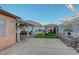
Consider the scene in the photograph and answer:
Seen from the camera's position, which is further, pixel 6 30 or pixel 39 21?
pixel 39 21

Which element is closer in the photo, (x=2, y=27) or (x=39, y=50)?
(x=39, y=50)

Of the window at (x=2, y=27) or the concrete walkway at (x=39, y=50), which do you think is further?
the window at (x=2, y=27)

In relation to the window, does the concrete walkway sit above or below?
below

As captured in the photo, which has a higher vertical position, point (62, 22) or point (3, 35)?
point (62, 22)

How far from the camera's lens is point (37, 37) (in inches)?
656

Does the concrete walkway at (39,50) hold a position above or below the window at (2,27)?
below

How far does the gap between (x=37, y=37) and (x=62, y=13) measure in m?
5.21

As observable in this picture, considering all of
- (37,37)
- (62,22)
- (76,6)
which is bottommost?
(37,37)

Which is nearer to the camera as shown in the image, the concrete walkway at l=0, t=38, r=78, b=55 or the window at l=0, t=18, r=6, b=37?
the concrete walkway at l=0, t=38, r=78, b=55

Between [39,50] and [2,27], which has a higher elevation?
[2,27]
